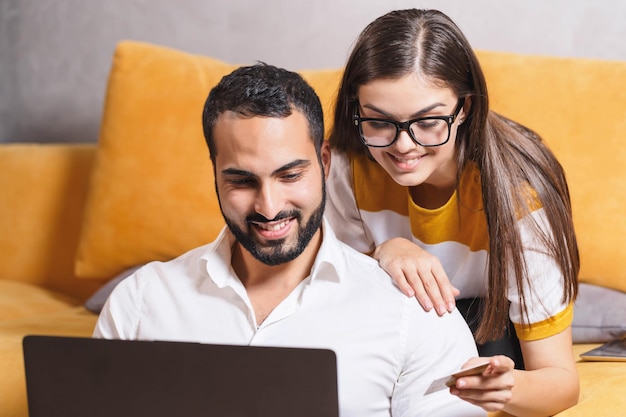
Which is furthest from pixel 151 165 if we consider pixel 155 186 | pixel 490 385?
pixel 490 385

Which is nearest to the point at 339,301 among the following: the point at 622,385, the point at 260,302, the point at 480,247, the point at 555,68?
the point at 260,302

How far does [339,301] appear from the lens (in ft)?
4.53

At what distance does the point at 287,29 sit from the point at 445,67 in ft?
3.95

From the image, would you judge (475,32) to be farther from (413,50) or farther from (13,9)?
(13,9)

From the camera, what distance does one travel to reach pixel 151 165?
87.4 inches

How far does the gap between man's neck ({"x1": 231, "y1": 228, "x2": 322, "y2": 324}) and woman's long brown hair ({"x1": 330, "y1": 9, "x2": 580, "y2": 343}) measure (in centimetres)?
32

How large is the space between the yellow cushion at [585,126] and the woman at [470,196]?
0.30m

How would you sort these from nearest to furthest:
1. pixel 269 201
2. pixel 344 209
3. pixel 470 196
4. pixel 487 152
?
pixel 269 201 < pixel 487 152 < pixel 470 196 < pixel 344 209

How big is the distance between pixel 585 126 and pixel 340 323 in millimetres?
880

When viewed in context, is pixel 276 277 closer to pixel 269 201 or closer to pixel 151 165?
pixel 269 201

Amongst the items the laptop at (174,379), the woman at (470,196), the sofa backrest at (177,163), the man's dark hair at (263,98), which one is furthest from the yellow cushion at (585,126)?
the laptop at (174,379)

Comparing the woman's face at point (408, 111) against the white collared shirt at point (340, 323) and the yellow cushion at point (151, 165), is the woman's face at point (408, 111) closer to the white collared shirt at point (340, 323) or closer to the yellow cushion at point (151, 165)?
the white collared shirt at point (340, 323)

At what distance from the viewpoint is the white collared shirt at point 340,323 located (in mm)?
1328

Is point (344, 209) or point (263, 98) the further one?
point (344, 209)
